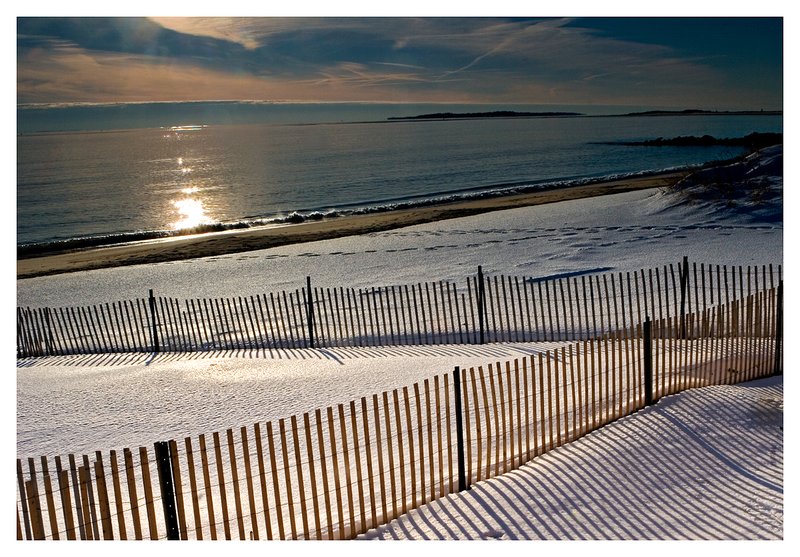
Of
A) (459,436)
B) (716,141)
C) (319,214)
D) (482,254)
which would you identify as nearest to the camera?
(459,436)

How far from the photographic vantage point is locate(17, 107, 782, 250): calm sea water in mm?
25016

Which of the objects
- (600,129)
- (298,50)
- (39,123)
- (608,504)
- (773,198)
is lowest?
(608,504)

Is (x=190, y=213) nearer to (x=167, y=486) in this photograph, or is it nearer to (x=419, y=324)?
(x=419, y=324)

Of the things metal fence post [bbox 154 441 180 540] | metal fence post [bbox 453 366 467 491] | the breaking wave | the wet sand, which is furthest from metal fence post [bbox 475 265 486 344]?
the breaking wave

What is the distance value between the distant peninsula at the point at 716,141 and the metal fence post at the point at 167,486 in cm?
1486

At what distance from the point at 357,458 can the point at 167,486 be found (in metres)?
1.16

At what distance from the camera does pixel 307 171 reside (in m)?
39.4

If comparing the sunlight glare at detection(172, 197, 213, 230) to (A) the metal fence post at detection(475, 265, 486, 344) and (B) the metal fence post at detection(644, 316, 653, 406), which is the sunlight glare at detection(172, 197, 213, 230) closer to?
(A) the metal fence post at detection(475, 265, 486, 344)

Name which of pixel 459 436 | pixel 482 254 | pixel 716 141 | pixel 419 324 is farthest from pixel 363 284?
pixel 716 141

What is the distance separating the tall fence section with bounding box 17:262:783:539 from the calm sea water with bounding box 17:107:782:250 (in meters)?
7.27
